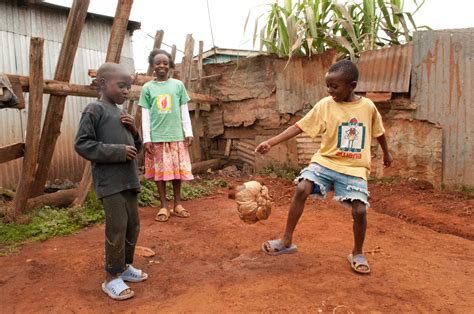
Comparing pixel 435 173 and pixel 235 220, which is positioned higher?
pixel 435 173

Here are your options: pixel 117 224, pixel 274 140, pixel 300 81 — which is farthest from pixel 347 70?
pixel 300 81

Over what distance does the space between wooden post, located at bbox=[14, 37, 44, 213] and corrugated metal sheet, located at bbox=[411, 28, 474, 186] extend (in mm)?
4581

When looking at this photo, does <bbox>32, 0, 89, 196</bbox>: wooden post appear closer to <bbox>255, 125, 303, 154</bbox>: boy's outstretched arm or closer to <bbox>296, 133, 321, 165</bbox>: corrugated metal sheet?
<bbox>255, 125, 303, 154</bbox>: boy's outstretched arm

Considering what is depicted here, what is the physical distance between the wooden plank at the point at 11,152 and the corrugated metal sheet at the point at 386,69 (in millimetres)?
4381

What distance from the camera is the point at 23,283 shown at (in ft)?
8.98

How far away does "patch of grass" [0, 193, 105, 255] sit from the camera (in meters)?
3.61

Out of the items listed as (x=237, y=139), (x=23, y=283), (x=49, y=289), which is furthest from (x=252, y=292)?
(x=237, y=139)

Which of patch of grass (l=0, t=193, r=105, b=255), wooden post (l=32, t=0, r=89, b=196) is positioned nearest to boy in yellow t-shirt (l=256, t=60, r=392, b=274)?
patch of grass (l=0, t=193, r=105, b=255)

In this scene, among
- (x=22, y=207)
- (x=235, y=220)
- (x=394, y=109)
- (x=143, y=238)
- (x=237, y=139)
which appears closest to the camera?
(x=143, y=238)

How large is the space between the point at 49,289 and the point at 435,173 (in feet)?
15.8

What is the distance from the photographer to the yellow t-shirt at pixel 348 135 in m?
2.86

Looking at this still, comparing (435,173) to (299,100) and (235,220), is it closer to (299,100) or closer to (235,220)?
(299,100)

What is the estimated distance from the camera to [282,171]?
6617mm

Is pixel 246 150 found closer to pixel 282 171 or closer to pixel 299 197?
pixel 282 171
